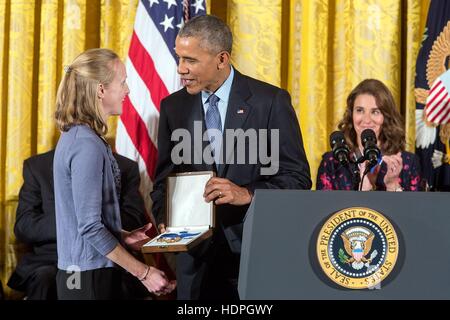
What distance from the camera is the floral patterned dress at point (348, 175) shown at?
3.97 meters

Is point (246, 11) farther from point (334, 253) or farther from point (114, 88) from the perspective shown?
point (334, 253)

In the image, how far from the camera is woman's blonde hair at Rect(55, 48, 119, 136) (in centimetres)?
265

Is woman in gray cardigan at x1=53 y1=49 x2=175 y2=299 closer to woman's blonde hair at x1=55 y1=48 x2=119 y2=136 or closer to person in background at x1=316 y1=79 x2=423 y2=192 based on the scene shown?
woman's blonde hair at x1=55 y1=48 x2=119 y2=136

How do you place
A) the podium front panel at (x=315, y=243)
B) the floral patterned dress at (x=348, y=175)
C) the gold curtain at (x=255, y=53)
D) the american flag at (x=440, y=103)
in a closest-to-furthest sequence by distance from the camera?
1. the podium front panel at (x=315, y=243)
2. the floral patterned dress at (x=348, y=175)
3. the american flag at (x=440, y=103)
4. the gold curtain at (x=255, y=53)

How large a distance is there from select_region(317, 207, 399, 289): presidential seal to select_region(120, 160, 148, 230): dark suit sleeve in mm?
2155

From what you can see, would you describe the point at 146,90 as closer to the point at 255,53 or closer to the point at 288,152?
the point at 255,53

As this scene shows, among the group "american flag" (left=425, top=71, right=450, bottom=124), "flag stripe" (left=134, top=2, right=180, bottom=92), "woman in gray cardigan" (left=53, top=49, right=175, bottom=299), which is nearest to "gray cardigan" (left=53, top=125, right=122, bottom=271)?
"woman in gray cardigan" (left=53, top=49, right=175, bottom=299)

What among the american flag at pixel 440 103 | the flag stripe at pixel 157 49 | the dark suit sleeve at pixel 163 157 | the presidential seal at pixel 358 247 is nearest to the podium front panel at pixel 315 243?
the presidential seal at pixel 358 247

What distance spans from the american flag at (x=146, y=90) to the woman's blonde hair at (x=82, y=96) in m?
1.46

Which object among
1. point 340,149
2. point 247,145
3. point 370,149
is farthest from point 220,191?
point 370,149

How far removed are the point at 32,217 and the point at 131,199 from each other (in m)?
0.55

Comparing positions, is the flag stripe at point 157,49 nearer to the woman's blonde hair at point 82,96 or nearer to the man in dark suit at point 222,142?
the man in dark suit at point 222,142

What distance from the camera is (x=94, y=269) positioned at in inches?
102

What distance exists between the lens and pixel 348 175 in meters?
3.96
